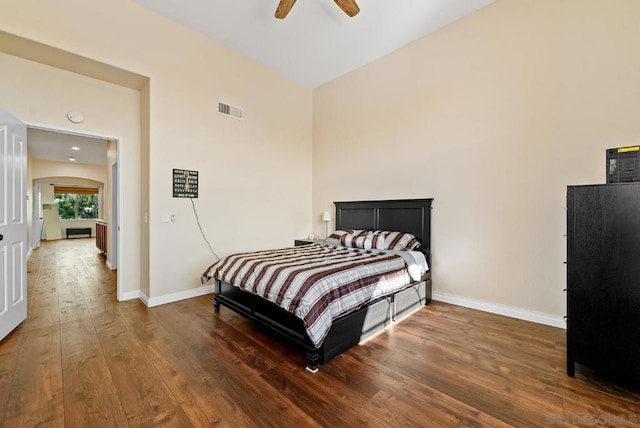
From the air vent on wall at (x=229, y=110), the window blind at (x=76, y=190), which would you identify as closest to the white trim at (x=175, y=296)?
the air vent on wall at (x=229, y=110)

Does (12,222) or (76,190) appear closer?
(12,222)

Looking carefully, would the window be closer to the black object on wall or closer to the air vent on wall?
the air vent on wall

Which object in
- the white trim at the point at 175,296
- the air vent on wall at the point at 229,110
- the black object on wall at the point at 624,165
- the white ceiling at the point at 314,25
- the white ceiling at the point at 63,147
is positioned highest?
the white ceiling at the point at 314,25

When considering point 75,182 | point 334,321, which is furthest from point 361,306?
point 75,182

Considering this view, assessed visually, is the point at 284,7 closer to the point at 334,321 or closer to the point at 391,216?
the point at 391,216

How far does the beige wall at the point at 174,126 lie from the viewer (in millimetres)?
2975

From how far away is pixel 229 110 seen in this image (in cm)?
418

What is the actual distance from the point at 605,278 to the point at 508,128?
1909 millimetres

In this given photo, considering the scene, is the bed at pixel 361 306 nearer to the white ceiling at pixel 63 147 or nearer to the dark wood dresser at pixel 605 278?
the dark wood dresser at pixel 605 278

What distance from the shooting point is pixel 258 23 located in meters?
3.56

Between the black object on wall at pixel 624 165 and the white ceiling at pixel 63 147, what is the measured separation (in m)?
7.13

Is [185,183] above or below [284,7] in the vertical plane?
below

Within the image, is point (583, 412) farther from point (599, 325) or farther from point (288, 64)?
point (288, 64)

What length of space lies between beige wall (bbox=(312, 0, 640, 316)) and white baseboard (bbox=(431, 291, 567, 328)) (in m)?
0.05
